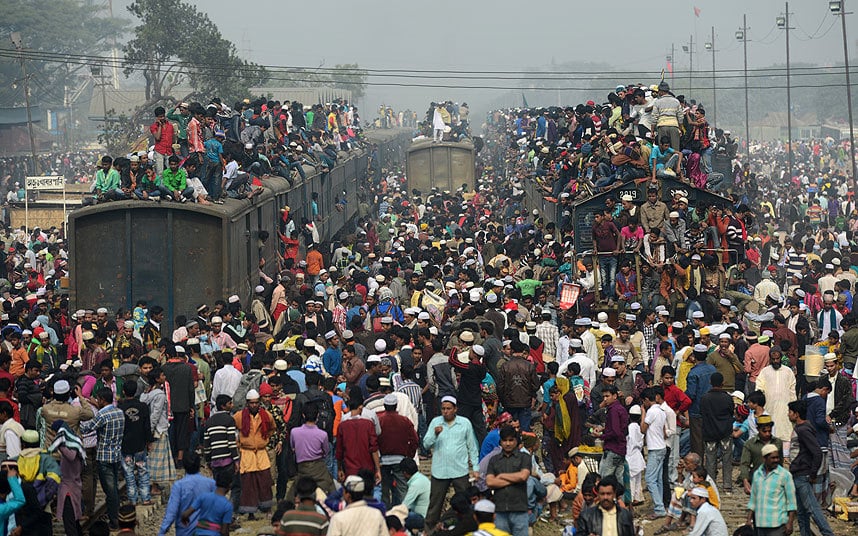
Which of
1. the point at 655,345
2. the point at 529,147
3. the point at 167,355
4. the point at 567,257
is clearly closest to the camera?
the point at 167,355

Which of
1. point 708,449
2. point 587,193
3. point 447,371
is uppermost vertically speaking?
point 587,193

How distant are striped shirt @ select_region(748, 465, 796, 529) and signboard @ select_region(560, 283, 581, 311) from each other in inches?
345

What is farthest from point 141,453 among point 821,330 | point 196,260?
point 821,330

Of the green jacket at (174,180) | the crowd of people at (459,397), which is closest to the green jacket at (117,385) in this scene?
the crowd of people at (459,397)

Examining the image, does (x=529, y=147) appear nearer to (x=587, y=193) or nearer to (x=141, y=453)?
(x=587, y=193)

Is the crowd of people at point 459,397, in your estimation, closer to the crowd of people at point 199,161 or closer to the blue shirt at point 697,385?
the blue shirt at point 697,385

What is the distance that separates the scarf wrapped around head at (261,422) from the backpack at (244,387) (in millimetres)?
807

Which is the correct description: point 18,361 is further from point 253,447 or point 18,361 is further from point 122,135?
point 122,135

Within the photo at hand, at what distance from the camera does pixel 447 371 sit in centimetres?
1362

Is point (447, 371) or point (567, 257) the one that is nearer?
point (447, 371)

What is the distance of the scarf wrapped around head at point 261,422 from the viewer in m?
12.2

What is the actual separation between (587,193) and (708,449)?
9.73 meters

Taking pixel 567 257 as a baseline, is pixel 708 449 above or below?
below

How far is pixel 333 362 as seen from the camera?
14.4 m
